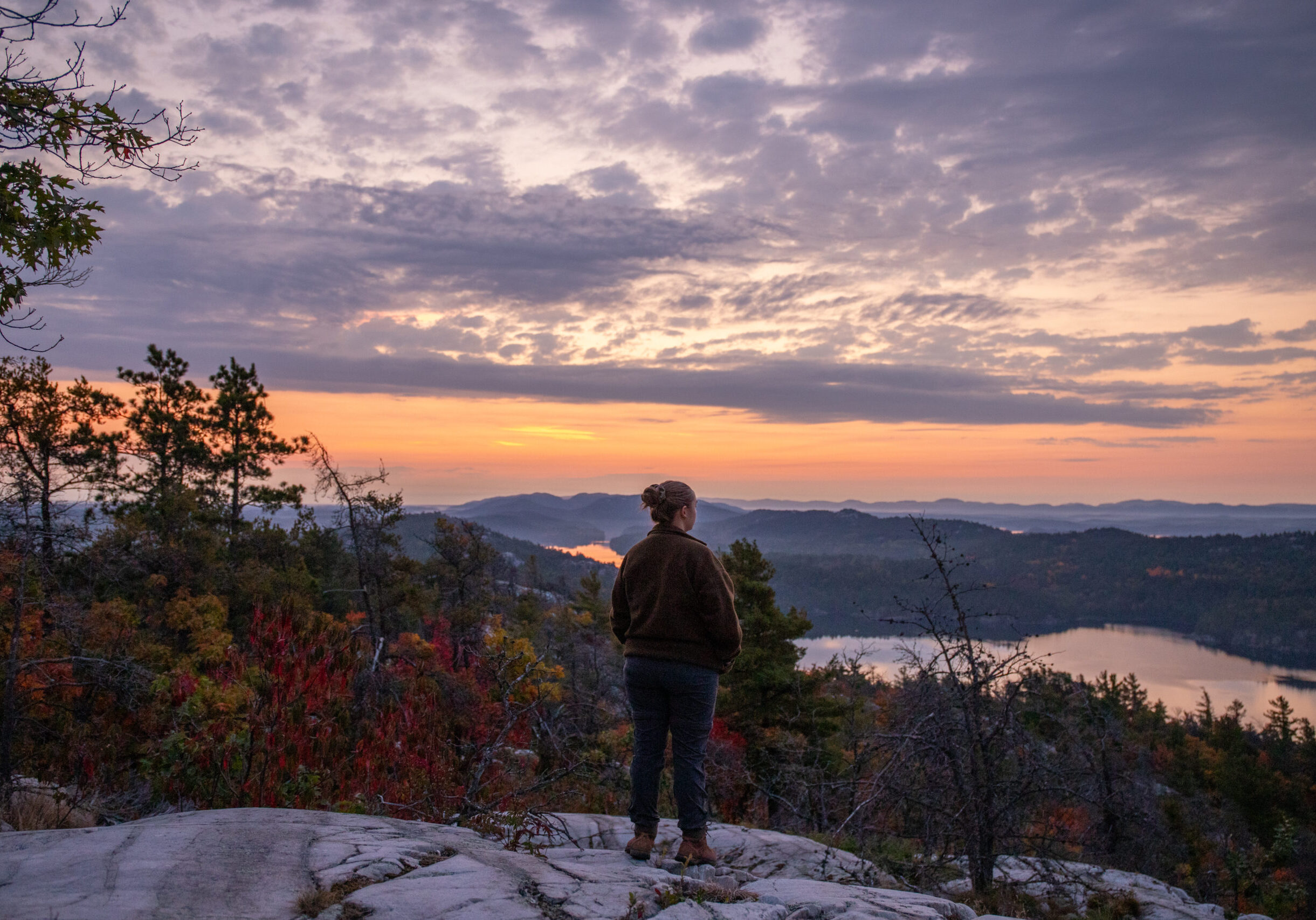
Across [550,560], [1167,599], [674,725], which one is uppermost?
[674,725]

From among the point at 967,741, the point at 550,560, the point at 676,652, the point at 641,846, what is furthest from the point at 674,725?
the point at 550,560

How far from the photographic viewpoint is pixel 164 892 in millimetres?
3105

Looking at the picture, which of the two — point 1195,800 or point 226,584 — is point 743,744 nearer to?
point 226,584

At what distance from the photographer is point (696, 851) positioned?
463cm

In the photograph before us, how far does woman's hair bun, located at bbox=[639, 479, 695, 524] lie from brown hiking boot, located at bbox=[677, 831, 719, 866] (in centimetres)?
206

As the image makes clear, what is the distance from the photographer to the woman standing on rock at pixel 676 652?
4.52 m

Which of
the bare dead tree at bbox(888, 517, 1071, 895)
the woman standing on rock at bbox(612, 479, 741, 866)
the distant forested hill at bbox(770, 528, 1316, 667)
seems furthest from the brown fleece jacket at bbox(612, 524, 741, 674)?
the distant forested hill at bbox(770, 528, 1316, 667)

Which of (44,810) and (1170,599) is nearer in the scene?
(44,810)

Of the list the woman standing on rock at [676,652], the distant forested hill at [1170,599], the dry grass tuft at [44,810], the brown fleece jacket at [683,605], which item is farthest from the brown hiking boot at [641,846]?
the distant forested hill at [1170,599]

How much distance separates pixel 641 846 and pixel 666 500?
231 centimetres

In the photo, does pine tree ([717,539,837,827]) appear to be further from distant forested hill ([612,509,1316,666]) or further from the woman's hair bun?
distant forested hill ([612,509,1316,666])

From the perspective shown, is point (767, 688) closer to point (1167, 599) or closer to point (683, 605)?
point (683, 605)

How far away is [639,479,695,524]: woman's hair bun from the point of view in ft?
15.7

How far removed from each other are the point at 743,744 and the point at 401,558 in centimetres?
1154
